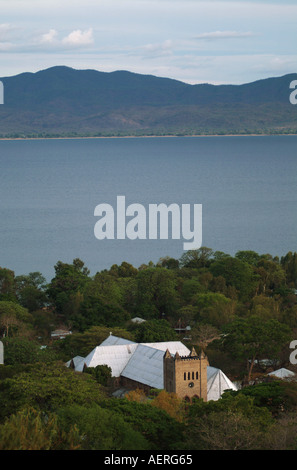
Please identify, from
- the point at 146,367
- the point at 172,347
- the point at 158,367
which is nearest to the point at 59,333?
the point at 172,347

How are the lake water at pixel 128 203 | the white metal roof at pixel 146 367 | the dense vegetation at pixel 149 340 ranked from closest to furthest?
1. the dense vegetation at pixel 149 340
2. the white metal roof at pixel 146 367
3. the lake water at pixel 128 203

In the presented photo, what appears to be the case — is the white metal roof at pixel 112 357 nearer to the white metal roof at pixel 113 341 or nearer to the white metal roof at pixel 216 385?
the white metal roof at pixel 113 341

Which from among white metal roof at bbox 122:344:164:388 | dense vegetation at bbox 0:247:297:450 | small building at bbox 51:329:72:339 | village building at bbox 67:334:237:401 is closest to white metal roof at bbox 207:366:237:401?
village building at bbox 67:334:237:401

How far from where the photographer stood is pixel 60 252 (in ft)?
319

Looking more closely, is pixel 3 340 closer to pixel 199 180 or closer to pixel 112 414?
pixel 112 414

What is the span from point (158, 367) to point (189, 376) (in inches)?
153

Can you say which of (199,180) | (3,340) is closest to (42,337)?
(3,340)

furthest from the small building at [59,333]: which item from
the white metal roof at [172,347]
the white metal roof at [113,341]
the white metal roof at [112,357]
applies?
the white metal roof at [172,347]

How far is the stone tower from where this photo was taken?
36.2 metres

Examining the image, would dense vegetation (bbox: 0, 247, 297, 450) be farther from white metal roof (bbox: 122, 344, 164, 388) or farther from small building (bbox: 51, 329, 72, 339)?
white metal roof (bbox: 122, 344, 164, 388)

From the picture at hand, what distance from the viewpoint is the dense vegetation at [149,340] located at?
25578 mm

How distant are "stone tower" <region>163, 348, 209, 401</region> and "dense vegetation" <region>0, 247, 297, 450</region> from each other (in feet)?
3.82

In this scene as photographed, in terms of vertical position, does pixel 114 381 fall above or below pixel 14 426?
below

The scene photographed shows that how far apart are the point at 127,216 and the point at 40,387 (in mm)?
91514
